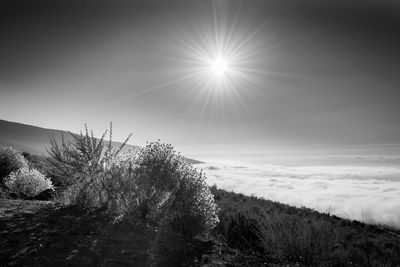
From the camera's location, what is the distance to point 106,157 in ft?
23.4

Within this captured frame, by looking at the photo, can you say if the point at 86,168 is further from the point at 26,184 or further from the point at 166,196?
the point at 26,184

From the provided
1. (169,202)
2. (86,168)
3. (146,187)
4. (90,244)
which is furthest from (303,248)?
(86,168)

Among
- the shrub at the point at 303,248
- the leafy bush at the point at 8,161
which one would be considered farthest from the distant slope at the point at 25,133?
the shrub at the point at 303,248

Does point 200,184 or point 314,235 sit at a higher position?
point 200,184

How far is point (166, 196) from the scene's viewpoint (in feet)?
20.3

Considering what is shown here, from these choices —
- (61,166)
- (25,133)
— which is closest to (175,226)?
(61,166)

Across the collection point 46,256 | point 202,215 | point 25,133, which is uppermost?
point 25,133

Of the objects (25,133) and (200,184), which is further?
(25,133)

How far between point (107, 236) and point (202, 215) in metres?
2.13

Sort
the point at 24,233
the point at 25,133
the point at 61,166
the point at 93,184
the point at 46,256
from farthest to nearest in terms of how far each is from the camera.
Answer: the point at 25,133 → the point at 61,166 → the point at 93,184 → the point at 24,233 → the point at 46,256

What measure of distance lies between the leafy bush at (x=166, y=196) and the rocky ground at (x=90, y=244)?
1.67ft

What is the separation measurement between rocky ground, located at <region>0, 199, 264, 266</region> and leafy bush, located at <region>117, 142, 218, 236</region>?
509 millimetres

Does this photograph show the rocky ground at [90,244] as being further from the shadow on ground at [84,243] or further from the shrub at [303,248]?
the shrub at [303,248]

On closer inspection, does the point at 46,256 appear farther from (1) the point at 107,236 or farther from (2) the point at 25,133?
(2) the point at 25,133
